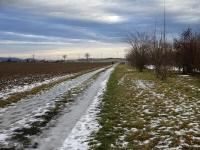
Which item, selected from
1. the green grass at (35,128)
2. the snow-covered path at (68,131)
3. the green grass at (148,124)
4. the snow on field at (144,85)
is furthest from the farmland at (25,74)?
the snow-covered path at (68,131)

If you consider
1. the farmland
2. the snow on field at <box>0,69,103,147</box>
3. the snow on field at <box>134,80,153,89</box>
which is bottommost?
the farmland

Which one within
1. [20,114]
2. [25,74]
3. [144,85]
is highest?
[20,114]

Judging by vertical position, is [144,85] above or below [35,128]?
below

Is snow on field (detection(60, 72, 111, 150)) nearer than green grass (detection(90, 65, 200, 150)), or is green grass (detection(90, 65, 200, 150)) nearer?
snow on field (detection(60, 72, 111, 150))

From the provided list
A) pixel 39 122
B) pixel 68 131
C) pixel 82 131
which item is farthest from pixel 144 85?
pixel 68 131

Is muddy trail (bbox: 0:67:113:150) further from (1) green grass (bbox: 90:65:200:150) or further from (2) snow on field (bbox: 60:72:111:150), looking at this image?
(1) green grass (bbox: 90:65:200:150)

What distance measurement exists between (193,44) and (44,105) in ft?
90.8

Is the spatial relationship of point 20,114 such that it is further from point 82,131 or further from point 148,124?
point 148,124

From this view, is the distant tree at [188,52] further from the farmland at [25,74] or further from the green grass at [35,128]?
the green grass at [35,128]

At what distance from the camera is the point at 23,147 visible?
831 centimetres

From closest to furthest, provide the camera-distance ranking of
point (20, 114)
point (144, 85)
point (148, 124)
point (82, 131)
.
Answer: point (82, 131) → point (148, 124) → point (20, 114) → point (144, 85)

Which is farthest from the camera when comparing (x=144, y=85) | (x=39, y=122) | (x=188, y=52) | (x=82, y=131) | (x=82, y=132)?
(x=188, y=52)

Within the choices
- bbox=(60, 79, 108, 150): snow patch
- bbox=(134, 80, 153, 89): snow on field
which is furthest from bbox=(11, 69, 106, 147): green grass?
bbox=(134, 80, 153, 89): snow on field

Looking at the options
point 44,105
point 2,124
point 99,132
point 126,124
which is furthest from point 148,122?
point 44,105
